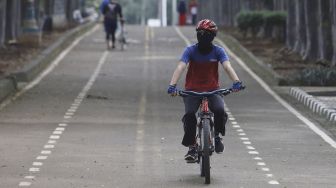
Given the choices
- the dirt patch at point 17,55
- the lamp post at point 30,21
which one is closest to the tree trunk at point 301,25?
the dirt patch at point 17,55

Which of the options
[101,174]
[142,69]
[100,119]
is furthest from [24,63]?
[101,174]

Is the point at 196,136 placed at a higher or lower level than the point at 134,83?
higher

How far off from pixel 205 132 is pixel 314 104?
9.65m

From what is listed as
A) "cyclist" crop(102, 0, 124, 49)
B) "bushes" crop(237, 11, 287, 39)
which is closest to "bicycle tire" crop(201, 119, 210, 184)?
"cyclist" crop(102, 0, 124, 49)

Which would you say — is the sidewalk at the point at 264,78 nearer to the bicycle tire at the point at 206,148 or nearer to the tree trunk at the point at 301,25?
the tree trunk at the point at 301,25

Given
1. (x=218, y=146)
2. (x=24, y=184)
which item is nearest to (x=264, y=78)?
(x=218, y=146)

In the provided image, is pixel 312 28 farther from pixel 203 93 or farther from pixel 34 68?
pixel 203 93

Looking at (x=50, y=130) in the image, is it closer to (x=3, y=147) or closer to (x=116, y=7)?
(x=3, y=147)

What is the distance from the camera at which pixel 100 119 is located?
2009 centimetres

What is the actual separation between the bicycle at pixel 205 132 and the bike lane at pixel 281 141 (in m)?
0.75

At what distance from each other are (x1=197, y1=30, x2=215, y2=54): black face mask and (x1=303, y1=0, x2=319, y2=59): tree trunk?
75.6 ft

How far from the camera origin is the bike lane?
13431 mm

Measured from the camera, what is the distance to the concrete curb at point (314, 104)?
20.1 m

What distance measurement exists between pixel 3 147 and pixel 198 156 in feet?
12.2
